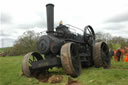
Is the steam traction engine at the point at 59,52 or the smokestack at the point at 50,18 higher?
the smokestack at the point at 50,18

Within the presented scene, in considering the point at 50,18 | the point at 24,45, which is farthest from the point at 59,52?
the point at 24,45

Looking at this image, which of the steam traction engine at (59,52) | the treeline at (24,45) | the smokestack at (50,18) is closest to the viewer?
the steam traction engine at (59,52)

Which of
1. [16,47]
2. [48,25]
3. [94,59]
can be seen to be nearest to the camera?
[48,25]

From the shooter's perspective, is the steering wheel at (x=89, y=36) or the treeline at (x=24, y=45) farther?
the treeline at (x=24, y=45)

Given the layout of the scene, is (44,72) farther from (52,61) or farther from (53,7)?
(53,7)

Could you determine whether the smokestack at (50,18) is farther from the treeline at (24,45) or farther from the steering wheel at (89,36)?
the treeline at (24,45)

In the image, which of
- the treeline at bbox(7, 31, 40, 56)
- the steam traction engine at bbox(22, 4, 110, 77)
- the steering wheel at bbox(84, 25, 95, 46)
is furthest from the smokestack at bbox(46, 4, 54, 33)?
the treeline at bbox(7, 31, 40, 56)

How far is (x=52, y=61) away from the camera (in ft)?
A: 15.9

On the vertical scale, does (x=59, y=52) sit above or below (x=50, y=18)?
below

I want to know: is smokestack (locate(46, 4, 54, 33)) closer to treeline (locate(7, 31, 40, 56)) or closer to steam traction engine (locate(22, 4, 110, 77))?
steam traction engine (locate(22, 4, 110, 77))

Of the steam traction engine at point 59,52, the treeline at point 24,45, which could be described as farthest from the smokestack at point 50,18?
the treeline at point 24,45

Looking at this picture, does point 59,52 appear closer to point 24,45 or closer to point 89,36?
point 89,36

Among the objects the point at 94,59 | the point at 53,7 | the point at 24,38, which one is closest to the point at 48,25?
the point at 53,7

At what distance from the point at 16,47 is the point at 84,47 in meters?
24.5
